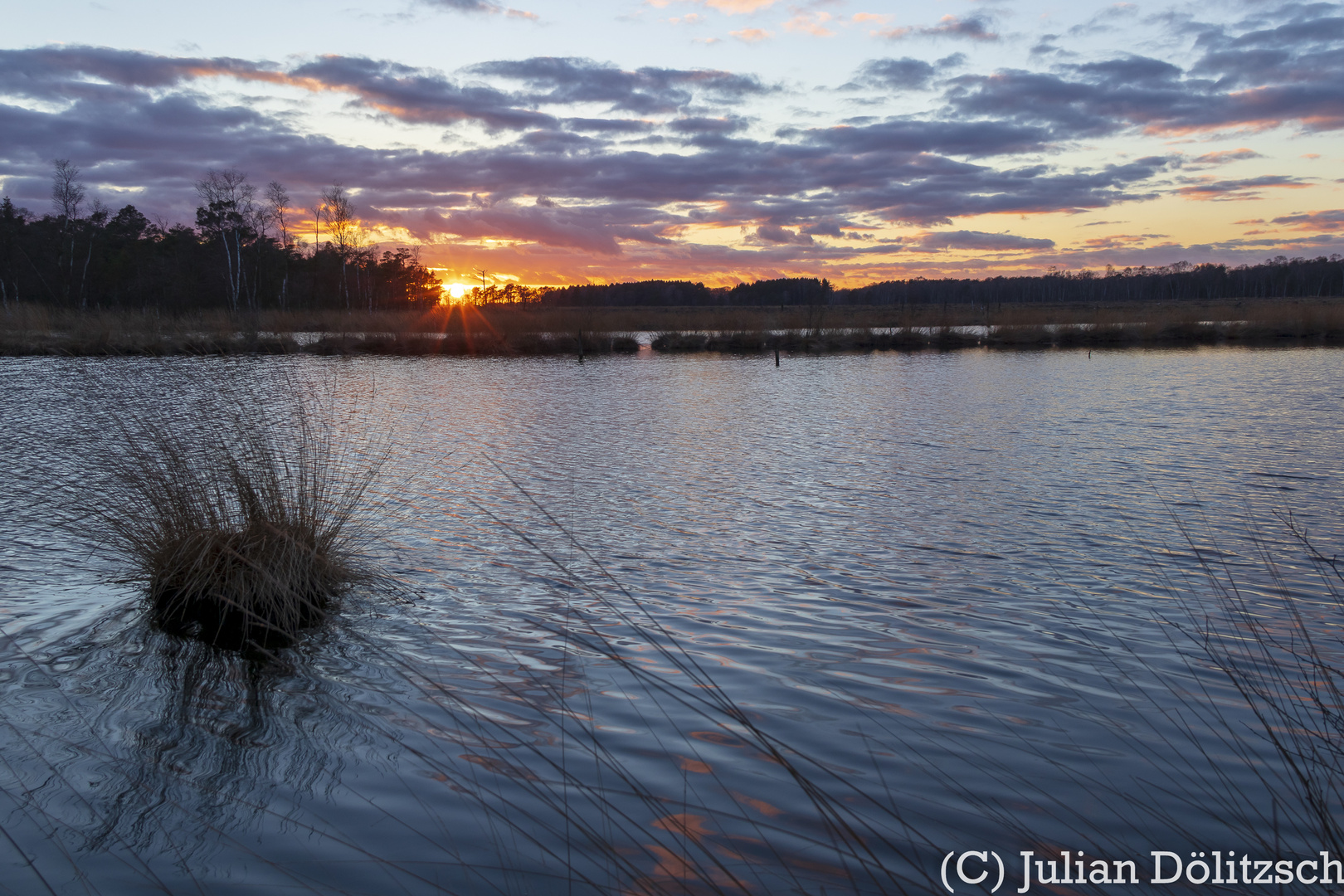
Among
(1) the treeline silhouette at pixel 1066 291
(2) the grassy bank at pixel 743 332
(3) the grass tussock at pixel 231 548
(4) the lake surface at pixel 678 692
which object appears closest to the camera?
(4) the lake surface at pixel 678 692

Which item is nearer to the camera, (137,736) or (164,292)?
(137,736)

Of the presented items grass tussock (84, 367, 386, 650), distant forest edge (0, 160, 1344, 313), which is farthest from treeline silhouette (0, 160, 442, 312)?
grass tussock (84, 367, 386, 650)

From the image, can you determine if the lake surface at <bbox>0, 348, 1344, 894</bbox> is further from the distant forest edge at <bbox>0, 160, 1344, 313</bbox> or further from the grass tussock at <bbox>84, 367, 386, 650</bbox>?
the distant forest edge at <bbox>0, 160, 1344, 313</bbox>

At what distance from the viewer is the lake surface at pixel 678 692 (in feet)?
10.5

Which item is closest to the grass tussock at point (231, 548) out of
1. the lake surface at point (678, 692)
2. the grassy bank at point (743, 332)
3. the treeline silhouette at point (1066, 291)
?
the lake surface at point (678, 692)

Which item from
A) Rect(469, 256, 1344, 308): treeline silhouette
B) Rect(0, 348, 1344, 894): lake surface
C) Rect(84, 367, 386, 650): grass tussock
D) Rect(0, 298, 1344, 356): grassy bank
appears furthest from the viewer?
Rect(469, 256, 1344, 308): treeline silhouette

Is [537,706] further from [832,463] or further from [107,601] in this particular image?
[832,463]

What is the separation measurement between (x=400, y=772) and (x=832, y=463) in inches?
372

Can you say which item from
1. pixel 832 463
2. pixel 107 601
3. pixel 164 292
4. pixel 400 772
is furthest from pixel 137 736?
pixel 164 292

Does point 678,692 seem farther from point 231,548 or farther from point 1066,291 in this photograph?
point 1066,291

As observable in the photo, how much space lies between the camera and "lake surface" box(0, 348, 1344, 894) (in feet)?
10.5

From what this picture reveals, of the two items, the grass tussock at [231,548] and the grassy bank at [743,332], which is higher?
the grassy bank at [743,332]

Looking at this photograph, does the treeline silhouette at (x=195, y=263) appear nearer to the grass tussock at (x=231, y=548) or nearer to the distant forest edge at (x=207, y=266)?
the distant forest edge at (x=207, y=266)

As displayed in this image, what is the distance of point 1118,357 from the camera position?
116ft
